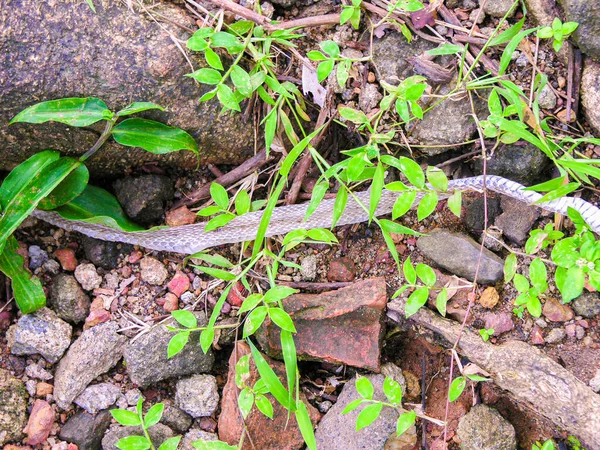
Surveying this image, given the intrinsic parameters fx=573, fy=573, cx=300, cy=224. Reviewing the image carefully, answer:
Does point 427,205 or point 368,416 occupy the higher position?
point 427,205

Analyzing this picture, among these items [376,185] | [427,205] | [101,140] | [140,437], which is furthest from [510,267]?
[101,140]

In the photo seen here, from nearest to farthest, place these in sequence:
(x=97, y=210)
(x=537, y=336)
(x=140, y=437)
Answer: (x=140, y=437) < (x=537, y=336) < (x=97, y=210)

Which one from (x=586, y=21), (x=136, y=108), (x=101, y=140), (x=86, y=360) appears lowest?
(x=86, y=360)

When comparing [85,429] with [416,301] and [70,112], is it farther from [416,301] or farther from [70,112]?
[416,301]

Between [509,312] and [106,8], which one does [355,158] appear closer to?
[509,312]

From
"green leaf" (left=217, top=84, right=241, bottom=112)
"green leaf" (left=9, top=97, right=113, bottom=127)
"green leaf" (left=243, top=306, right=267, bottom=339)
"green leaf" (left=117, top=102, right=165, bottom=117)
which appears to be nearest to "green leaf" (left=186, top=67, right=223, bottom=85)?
"green leaf" (left=217, top=84, right=241, bottom=112)

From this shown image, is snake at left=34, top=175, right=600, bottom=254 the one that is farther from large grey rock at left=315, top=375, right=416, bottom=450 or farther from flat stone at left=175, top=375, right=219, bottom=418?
large grey rock at left=315, top=375, right=416, bottom=450
